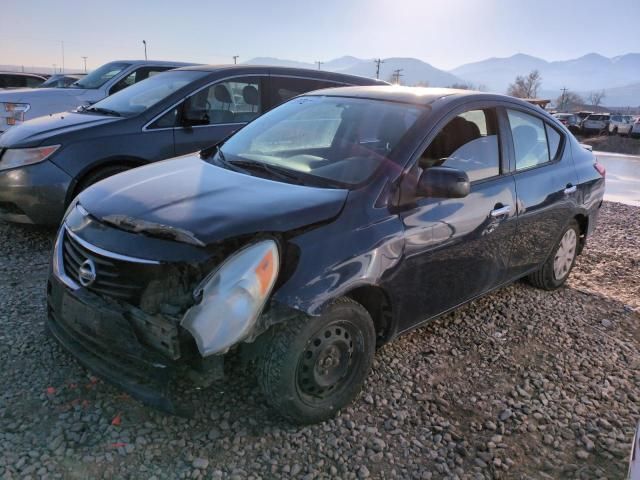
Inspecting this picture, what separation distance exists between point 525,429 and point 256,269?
1.70 meters

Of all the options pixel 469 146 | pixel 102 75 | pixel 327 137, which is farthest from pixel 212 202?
pixel 102 75

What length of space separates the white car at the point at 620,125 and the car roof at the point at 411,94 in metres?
32.9

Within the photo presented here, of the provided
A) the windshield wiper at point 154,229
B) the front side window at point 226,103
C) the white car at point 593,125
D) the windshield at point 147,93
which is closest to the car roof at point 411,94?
the windshield wiper at point 154,229

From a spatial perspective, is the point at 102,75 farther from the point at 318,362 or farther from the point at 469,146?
the point at 318,362

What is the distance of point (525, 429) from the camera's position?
107 inches

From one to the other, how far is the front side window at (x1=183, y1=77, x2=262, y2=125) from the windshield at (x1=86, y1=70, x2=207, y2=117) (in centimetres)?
21

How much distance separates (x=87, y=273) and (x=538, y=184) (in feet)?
10.1

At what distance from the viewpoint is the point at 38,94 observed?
7.77 m

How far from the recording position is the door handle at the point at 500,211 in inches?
131

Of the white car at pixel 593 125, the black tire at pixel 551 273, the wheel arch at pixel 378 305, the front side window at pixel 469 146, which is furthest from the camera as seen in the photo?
the white car at pixel 593 125

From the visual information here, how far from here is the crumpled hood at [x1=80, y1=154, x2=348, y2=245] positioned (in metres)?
2.33

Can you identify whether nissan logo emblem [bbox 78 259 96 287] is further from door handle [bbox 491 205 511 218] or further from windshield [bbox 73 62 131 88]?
windshield [bbox 73 62 131 88]

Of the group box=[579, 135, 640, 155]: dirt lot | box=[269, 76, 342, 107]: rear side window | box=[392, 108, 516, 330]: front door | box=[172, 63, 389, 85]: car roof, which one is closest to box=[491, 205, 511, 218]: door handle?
box=[392, 108, 516, 330]: front door

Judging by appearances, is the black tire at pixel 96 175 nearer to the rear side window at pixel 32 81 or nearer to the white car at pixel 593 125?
the rear side window at pixel 32 81
